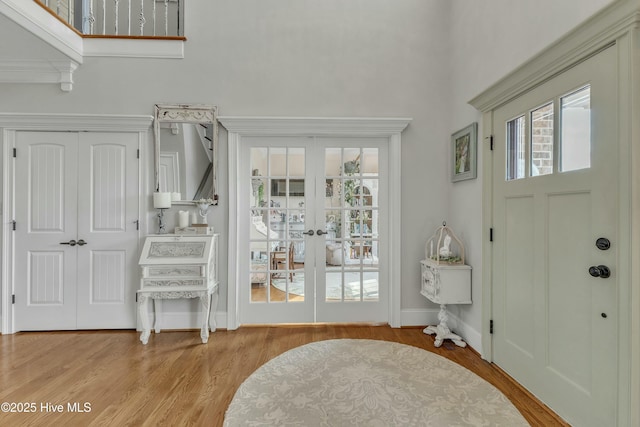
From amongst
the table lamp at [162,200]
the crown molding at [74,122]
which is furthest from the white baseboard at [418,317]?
the crown molding at [74,122]

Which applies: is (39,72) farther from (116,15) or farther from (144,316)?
(144,316)

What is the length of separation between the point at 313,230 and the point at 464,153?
5.50 feet

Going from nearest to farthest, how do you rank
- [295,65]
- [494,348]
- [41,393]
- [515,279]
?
[41,393]
[515,279]
[494,348]
[295,65]

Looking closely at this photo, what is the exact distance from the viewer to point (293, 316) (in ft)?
10.5

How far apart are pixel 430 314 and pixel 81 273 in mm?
3627

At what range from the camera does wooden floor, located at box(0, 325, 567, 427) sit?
70.7 inches

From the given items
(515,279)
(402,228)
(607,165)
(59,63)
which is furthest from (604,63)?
(59,63)

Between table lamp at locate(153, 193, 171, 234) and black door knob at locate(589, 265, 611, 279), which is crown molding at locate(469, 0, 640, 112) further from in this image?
table lamp at locate(153, 193, 171, 234)

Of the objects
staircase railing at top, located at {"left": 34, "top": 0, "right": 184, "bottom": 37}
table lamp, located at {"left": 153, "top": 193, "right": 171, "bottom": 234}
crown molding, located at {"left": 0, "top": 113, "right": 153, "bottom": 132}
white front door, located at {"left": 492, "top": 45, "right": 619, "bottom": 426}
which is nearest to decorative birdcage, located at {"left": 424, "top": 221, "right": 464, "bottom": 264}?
white front door, located at {"left": 492, "top": 45, "right": 619, "bottom": 426}

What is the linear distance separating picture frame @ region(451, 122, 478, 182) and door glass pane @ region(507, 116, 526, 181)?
0.38 meters

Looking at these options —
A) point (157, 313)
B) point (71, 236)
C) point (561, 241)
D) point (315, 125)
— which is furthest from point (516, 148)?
point (71, 236)

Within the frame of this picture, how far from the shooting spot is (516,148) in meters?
2.18

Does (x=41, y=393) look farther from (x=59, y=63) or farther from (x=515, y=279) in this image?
(x=515, y=279)

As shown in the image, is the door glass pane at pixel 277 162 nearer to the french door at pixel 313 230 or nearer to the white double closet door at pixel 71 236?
the french door at pixel 313 230
